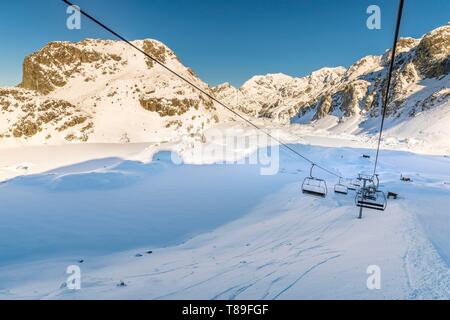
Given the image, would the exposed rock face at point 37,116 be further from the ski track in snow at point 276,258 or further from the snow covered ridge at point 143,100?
the ski track in snow at point 276,258

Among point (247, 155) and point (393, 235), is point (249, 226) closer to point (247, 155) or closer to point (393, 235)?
point (393, 235)

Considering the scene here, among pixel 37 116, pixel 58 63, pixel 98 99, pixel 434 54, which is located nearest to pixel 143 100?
pixel 98 99

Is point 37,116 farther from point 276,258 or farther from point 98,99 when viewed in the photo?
point 276,258

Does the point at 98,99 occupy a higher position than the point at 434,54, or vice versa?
the point at 434,54

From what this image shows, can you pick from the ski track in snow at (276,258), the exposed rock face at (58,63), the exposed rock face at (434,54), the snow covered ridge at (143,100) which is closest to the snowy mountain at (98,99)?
the exposed rock face at (58,63)

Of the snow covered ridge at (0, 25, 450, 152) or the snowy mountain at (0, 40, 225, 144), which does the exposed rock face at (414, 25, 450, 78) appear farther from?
the snowy mountain at (0, 40, 225, 144)

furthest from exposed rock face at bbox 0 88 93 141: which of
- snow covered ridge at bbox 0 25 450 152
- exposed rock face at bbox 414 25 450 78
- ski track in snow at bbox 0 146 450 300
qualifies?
exposed rock face at bbox 414 25 450 78

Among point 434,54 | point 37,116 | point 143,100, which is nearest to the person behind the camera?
point 37,116
